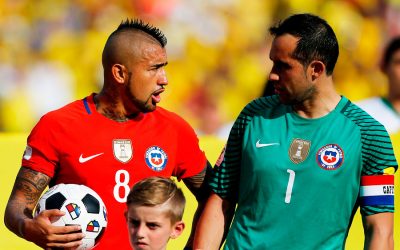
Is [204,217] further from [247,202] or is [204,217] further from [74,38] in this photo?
[74,38]

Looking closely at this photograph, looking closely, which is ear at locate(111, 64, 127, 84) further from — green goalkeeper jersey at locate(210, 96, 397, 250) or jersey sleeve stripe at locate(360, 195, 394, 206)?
jersey sleeve stripe at locate(360, 195, 394, 206)

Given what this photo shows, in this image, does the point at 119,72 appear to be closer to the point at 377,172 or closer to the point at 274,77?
the point at 274,77

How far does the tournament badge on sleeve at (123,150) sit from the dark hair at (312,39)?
1137 mm

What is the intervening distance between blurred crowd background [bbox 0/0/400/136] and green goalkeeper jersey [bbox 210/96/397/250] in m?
5.93

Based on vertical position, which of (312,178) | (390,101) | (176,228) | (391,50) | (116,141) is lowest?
(176,228)

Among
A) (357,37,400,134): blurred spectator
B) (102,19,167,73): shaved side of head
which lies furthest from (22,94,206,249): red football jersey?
(357,37,400,134): blurred spectator

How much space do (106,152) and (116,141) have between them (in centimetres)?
9

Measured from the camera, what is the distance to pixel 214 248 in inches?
204

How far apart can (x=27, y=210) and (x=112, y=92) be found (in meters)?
0.84

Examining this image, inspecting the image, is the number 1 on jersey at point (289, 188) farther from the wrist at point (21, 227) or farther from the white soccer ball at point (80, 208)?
the wrist at point (21, 227)

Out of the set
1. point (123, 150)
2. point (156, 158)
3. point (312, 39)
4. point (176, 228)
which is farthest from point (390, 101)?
point (176, 228)

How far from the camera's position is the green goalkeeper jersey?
4.99m

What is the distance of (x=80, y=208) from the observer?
16.8 feet

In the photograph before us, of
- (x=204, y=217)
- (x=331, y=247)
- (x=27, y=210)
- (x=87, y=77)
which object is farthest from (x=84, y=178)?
(x=87, y=77)
